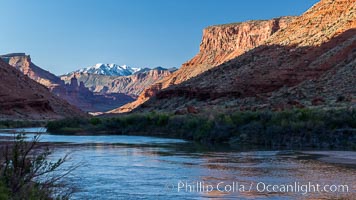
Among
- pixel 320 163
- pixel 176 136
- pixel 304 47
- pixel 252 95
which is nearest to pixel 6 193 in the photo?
pixel 320 163

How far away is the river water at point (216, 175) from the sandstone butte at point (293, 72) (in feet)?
55.3

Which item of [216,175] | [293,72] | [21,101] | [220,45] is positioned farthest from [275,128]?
[220,45]

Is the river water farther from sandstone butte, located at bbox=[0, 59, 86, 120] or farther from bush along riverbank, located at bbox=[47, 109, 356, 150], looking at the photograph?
sandstone butte, located at bbox=[0, 59, 86, 120]

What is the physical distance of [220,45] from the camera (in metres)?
151

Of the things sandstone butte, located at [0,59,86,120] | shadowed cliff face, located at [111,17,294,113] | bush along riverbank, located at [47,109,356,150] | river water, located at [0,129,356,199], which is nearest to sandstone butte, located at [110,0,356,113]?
bush along riverbank, located at [47,109,356,150]

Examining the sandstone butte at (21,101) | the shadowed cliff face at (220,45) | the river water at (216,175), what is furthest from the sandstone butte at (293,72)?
the shadowed cliff face at (220,45)

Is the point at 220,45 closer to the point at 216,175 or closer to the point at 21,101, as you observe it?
the point at 21,101

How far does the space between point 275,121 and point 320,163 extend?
1160cm

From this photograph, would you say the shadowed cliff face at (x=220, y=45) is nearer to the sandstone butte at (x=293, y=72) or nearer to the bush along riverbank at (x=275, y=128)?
the sandstone butte at (x=293, y=72)

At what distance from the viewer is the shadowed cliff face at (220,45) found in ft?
448

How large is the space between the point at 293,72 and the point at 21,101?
43.1 meters

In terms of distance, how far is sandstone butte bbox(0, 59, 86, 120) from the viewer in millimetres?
80275

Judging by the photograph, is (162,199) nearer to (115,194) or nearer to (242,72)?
(115,194)

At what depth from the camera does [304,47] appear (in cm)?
5953
